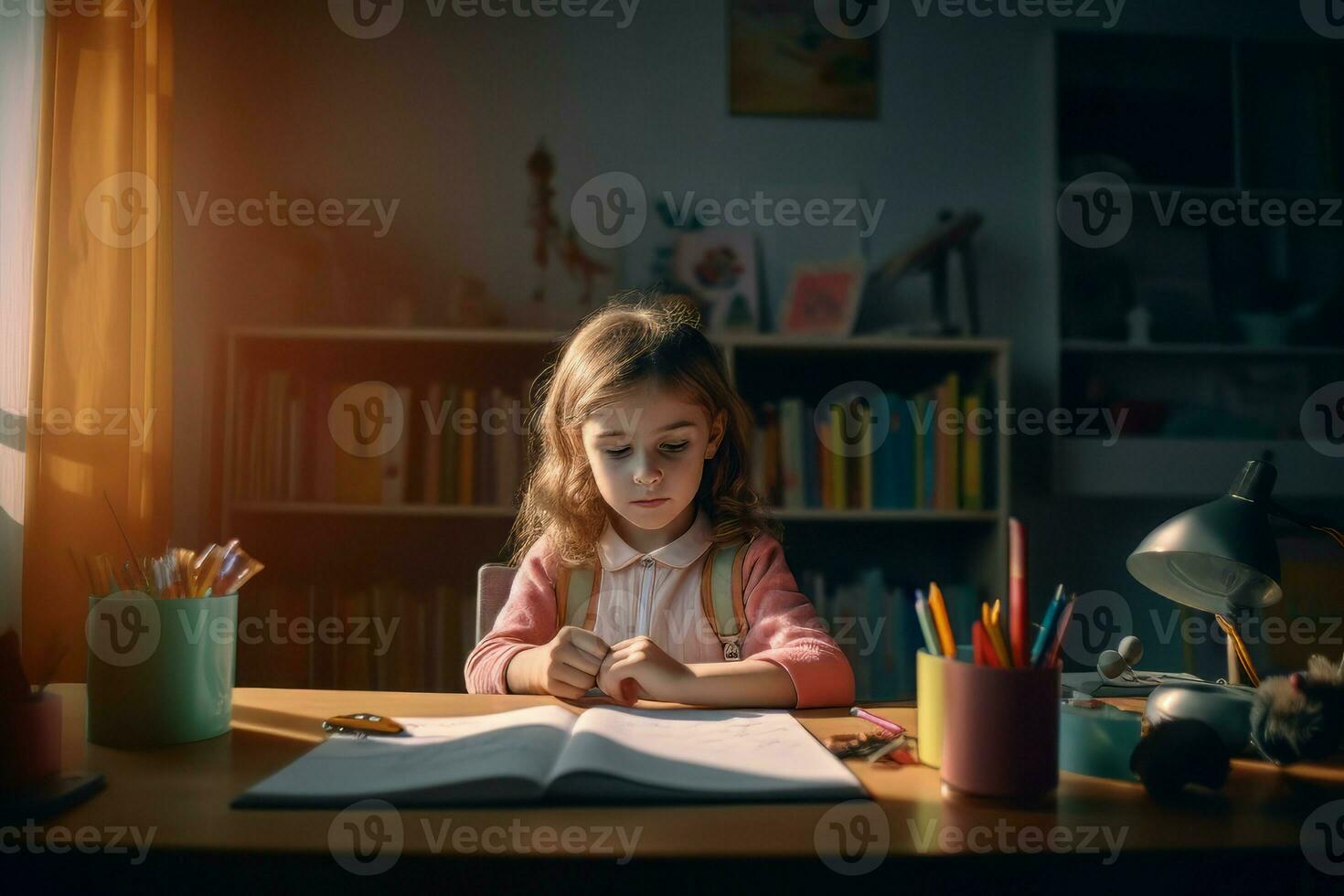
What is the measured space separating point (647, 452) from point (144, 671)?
568mm

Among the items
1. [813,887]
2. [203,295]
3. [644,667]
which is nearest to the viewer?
[813,887]

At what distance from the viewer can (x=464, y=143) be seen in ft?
8.18

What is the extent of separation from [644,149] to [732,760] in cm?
217

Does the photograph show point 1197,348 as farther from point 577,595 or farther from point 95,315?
point 95,315

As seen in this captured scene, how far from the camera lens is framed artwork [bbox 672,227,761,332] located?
238 cm

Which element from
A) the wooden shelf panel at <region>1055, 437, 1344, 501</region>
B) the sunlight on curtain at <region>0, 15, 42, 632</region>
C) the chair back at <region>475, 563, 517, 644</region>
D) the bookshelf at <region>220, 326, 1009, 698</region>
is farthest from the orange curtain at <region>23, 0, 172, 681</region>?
the wooden shelf panel at <region>1055, 437, 1344, 501</region>

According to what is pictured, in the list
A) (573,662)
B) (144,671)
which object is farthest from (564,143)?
(144,671)

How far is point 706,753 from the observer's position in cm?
64

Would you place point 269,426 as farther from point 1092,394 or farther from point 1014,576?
point 1092,394

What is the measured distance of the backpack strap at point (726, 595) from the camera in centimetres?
116

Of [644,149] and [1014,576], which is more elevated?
[644,149]

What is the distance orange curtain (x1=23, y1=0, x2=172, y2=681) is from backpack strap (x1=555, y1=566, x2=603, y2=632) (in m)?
0.96

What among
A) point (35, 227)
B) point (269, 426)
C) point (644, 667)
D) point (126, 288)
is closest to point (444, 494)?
point (269, 426)

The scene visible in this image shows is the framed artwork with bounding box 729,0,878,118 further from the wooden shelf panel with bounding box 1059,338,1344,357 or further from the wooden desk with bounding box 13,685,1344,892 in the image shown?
the wooden desk with bounding box 13,685,1344,892
